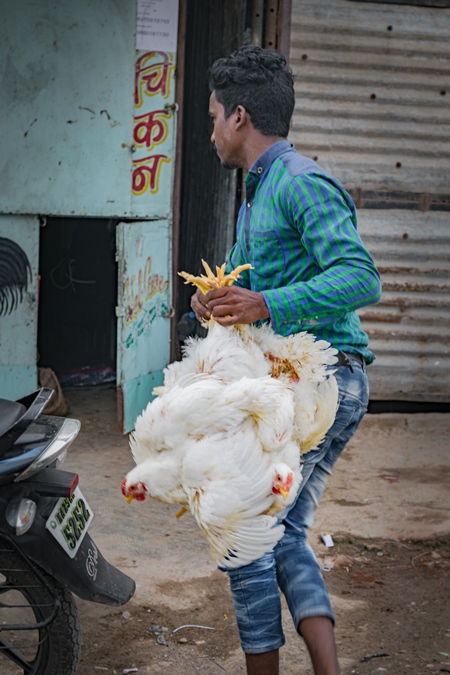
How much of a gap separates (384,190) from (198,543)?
3.46m

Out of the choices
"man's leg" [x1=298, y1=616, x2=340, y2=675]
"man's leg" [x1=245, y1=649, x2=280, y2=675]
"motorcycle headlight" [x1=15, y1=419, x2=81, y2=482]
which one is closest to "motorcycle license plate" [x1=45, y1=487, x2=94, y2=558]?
"motorcycle headlight" [x1=15, y1=419, x2=81, y2=482]

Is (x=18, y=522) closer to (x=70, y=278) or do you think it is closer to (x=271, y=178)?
(x=271, y=178)

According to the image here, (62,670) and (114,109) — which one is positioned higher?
A: (114,109)

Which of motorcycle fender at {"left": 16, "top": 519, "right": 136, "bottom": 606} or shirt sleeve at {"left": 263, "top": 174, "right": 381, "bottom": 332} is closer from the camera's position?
shirt sleeve at {"left": 263, "top": 174, "right": 381, "bottom": 332}

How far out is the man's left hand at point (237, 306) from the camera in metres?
2.60

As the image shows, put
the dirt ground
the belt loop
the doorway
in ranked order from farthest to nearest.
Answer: the doorway
the dirt ground
the belt loop

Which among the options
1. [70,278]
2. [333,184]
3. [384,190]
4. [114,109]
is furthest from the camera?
[70,278]

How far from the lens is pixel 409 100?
6551 mm

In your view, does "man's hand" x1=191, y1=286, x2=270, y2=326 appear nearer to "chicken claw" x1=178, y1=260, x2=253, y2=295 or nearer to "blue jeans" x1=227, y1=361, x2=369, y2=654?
"chicken claw" x1=178, y1=260, x2=253, y2=295

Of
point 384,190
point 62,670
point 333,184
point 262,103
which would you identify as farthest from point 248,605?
point 384,190

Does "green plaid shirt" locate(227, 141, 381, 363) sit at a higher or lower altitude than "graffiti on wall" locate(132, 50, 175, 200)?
lower

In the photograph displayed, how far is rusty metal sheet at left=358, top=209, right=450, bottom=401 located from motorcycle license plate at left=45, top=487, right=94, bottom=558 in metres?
4.09

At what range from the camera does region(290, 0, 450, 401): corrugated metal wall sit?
6426 millimetres

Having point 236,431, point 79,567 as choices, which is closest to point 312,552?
point 236,431
